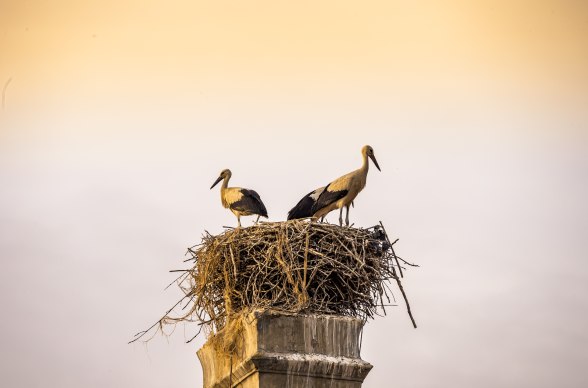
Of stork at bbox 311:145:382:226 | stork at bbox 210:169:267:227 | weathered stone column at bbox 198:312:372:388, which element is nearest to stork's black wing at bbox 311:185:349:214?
stork at bbox 311:145:382:226

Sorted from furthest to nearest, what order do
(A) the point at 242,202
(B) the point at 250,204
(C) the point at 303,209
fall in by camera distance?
(A) the point at 242,202 → (B) the point at 250,204 → (C) the point at 303,209

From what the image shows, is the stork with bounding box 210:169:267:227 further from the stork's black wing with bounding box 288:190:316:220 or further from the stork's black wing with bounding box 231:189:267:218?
the stork's black wing with bounding box 288:190:316:220

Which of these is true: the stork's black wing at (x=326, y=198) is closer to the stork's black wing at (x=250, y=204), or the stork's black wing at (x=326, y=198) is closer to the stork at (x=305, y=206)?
the stork at (x=305, y=206)

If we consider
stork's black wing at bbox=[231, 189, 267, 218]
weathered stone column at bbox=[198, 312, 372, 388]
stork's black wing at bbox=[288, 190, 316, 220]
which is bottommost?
weathered stone column at bbox=[198, 312, 372, 388]

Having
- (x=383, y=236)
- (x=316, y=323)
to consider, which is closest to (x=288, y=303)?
(x=316, y=323)

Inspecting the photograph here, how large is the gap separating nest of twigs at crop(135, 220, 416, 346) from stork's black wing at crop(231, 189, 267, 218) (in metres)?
3.87

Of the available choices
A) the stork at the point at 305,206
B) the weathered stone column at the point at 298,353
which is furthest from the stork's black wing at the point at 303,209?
the weathered stone column at the point at 298,353

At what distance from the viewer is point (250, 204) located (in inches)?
573

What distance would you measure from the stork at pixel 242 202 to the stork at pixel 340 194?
4.17 feet

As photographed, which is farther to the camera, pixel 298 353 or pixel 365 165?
pixel 365 165

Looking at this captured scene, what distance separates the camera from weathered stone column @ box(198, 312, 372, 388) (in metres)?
8.39

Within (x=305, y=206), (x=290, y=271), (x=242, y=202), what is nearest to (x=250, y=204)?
(x=242, y=202)

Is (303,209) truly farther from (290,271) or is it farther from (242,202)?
(290,271)

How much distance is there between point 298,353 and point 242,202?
6.34m
